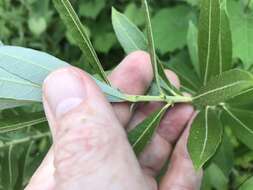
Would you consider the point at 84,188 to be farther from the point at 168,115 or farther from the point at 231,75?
the point at 168,115

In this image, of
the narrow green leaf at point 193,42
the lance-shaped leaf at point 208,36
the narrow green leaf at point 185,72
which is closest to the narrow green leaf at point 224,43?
the lance-shaped leaf at point 208,36

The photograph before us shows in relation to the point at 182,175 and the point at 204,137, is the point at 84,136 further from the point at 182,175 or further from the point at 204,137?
the point at 182,175

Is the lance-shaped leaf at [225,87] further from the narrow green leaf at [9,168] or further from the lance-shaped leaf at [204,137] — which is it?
the narrow green leaf at [9,168]

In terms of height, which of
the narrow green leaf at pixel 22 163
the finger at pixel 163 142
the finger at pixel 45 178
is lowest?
the finger at pixel 163 142

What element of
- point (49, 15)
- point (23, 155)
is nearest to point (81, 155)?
point (23, 155)

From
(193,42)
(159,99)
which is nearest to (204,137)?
(159,99)

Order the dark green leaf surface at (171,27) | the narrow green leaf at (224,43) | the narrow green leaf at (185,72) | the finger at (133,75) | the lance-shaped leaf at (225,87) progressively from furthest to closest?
1. the dark green leaf surface at (171,27)
2. the narrow green leaf at (185,72)
3. the finger at (133,75)
4. the narrow green leaf at (224,43)
5. the lance-shaped leaf at (225,87)

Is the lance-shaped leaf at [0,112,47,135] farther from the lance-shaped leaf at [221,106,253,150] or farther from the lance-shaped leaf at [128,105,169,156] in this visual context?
the lance-shaped leaf at [221,106,253,150]

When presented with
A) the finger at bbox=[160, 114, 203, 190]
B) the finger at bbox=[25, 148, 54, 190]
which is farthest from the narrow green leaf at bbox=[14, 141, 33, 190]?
the finger at bbox=[160, 114, 203, 190]
